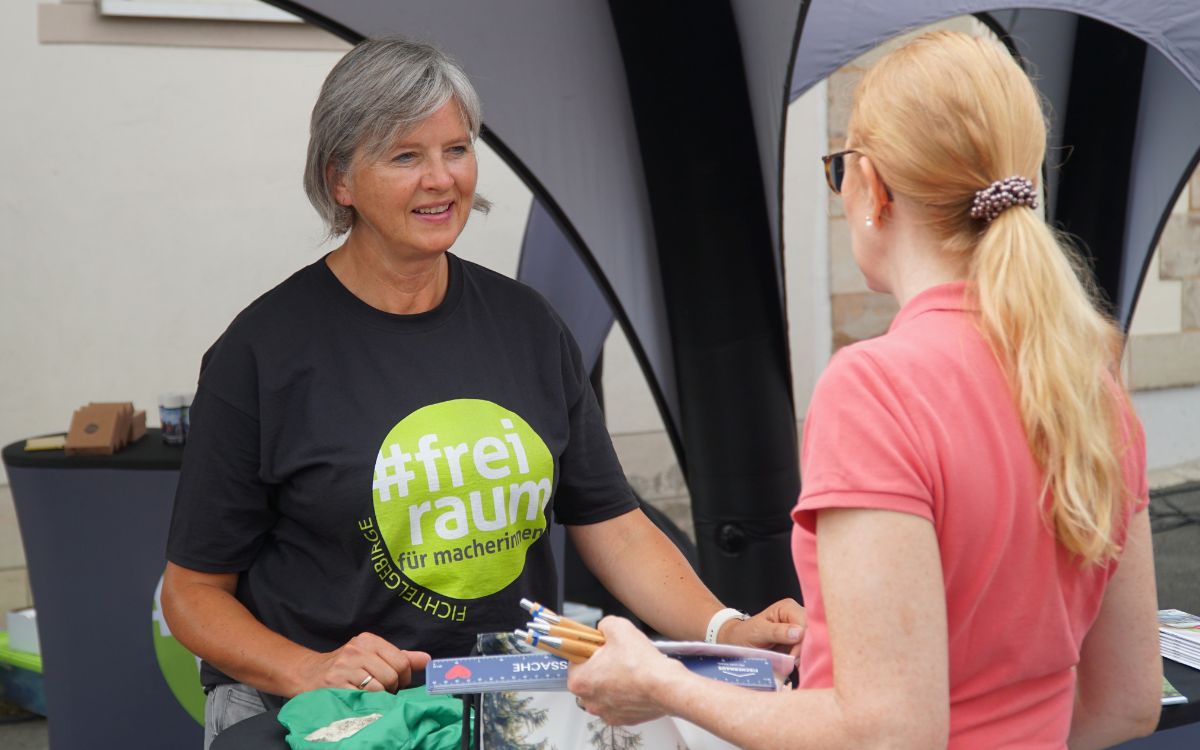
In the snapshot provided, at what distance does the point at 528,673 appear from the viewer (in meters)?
1.26

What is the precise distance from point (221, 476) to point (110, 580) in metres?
1.58

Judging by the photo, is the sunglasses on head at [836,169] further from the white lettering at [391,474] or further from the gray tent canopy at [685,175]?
the gray tent canopy at [685,175]

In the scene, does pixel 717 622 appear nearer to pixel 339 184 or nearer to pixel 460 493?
pixel 460 493

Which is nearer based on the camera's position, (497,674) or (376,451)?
(497,674)

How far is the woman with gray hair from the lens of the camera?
178 cm

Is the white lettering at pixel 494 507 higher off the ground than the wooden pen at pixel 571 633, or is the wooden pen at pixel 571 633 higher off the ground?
the wooden pen at pixel 571 633

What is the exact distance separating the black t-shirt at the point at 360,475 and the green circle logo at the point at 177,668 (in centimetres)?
127

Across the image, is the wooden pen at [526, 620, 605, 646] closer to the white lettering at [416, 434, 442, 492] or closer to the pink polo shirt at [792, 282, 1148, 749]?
the pink polo shirt at [792, 282, 1148, 749]

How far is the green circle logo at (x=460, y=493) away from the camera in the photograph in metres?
1.78

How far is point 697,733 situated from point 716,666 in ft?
0.29

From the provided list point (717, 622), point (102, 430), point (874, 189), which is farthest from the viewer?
point (102, 430)

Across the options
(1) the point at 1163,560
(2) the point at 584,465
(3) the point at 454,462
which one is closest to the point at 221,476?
(3) the point at 454,462

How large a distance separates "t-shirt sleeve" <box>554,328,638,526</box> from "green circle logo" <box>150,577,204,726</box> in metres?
1.49

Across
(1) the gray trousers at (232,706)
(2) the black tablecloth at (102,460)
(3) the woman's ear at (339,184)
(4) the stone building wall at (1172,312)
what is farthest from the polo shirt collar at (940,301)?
(4) the stone building wall at (1172,312)
